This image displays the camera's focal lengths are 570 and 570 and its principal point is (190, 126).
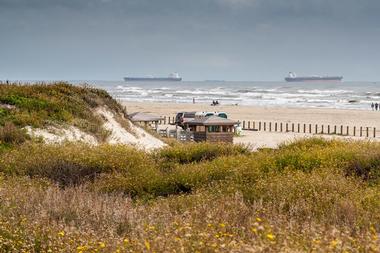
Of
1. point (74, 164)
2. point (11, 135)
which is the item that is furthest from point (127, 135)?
point (74, 164)

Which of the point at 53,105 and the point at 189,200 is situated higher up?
the point at 53,105

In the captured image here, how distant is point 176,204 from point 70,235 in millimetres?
3846

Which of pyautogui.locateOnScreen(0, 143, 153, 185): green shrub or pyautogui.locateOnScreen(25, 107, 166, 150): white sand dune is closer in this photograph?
pyautogui.locateOnScreen(0, 143, 153, 185): green shrub

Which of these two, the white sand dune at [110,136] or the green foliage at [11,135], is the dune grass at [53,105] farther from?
the green foliage at [11,135]

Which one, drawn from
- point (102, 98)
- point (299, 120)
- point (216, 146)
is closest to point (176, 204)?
point (216, 146)

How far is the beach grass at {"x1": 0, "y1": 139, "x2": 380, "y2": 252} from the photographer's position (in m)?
6.28

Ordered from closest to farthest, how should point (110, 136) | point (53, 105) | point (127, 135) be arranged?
1. point (53, 105)
2. point (110, 136)
3. point (127, 135)

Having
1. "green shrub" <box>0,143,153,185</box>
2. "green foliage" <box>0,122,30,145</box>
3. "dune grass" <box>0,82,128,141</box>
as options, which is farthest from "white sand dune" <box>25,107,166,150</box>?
"green shrub" <box>0,143,153,185</box>

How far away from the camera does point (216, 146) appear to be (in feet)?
62.5

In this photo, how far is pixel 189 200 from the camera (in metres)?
11.1

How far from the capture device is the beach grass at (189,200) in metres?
6.28

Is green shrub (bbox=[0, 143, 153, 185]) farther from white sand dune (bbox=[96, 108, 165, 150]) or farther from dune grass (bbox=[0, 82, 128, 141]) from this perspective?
white sand dune (bbox=[96, 108, 165, 150])

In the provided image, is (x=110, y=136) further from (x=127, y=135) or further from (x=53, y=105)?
(x=53, y=105)

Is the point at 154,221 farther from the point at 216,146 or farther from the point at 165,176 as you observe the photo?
the point at 216,146
